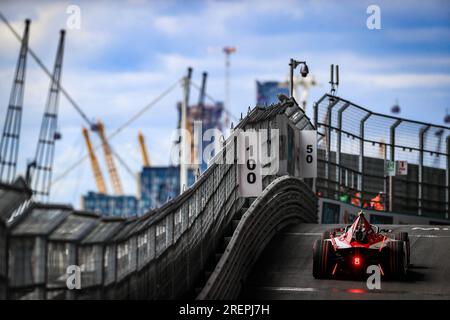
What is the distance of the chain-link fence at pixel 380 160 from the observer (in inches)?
1256

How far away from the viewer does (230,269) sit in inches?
635

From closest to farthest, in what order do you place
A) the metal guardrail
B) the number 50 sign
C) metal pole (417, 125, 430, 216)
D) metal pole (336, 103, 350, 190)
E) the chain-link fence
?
the metal guardrail → the number 50 sign → metal pole (336, 103, 350, 190) → the chain-link fence → metal pole (417, 125, 430, 216)

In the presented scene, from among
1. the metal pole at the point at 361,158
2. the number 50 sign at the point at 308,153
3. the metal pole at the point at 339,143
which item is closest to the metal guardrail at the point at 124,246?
the number 50 sign at the point at 308,153

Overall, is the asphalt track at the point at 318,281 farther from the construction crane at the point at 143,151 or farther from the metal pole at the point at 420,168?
the construction crane at the point at 143,151

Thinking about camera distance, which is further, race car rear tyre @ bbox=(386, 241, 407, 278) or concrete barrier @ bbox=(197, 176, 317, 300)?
race car rear tyre @ bbox=(386, 241, 407, 278)

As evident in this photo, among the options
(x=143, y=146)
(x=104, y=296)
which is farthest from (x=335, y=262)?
(x=143, y=146)

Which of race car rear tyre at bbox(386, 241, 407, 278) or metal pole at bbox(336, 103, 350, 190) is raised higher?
metal pole at bbox(336, 103, 350, 190)

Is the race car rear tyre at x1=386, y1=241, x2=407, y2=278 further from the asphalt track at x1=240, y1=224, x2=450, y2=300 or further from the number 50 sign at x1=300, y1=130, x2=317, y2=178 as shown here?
Answer: the number 50 sign at x1=300, y1=130, x2=317, y2=178

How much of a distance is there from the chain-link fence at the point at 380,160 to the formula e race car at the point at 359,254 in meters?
13.5

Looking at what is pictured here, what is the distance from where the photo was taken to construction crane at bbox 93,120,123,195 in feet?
504

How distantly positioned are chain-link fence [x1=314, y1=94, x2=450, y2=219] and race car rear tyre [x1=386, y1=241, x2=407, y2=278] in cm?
1379

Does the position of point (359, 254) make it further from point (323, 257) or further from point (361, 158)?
point (361, 158)

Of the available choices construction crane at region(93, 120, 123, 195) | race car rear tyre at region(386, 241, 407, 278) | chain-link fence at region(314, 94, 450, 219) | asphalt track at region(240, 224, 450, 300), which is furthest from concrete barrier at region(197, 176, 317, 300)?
construction crane at region(93, 120, 123, 195)
